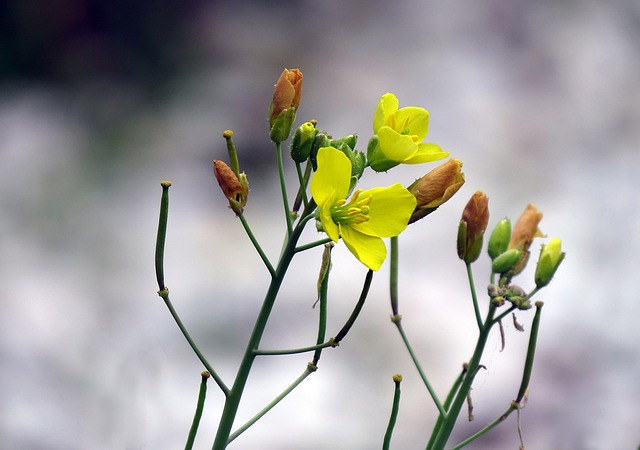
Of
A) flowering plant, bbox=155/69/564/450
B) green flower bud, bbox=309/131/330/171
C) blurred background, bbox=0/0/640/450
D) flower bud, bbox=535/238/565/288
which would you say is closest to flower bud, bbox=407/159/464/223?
flowering plant, bbox=155/69/564/450

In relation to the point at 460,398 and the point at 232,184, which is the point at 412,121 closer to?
the point at 232,184

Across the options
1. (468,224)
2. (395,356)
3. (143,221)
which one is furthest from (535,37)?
(468,224)

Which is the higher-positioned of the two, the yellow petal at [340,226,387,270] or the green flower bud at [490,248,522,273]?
the green flower bud at [490,248,522,273]

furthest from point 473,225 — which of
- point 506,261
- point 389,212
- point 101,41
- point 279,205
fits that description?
point 101,41

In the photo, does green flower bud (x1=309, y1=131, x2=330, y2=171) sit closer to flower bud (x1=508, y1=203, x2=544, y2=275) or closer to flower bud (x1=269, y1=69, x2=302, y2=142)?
flower bud (x1=269, y1=69, x2=302, y2=142)

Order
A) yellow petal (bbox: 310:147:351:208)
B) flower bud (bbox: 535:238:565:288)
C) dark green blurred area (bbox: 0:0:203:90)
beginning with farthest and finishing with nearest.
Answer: dark green blurred area (bbox: 0:0:203:90), flower bud (bbox: 535:238:565:288), yellow petal (bbox: 310:147:351:208)

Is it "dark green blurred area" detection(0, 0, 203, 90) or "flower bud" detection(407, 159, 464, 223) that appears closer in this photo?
"flower bud" detection(407, 159, 464, 223)

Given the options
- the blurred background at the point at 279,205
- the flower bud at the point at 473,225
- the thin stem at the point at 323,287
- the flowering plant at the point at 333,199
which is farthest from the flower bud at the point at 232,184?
the blurred background at the point at 279,205
